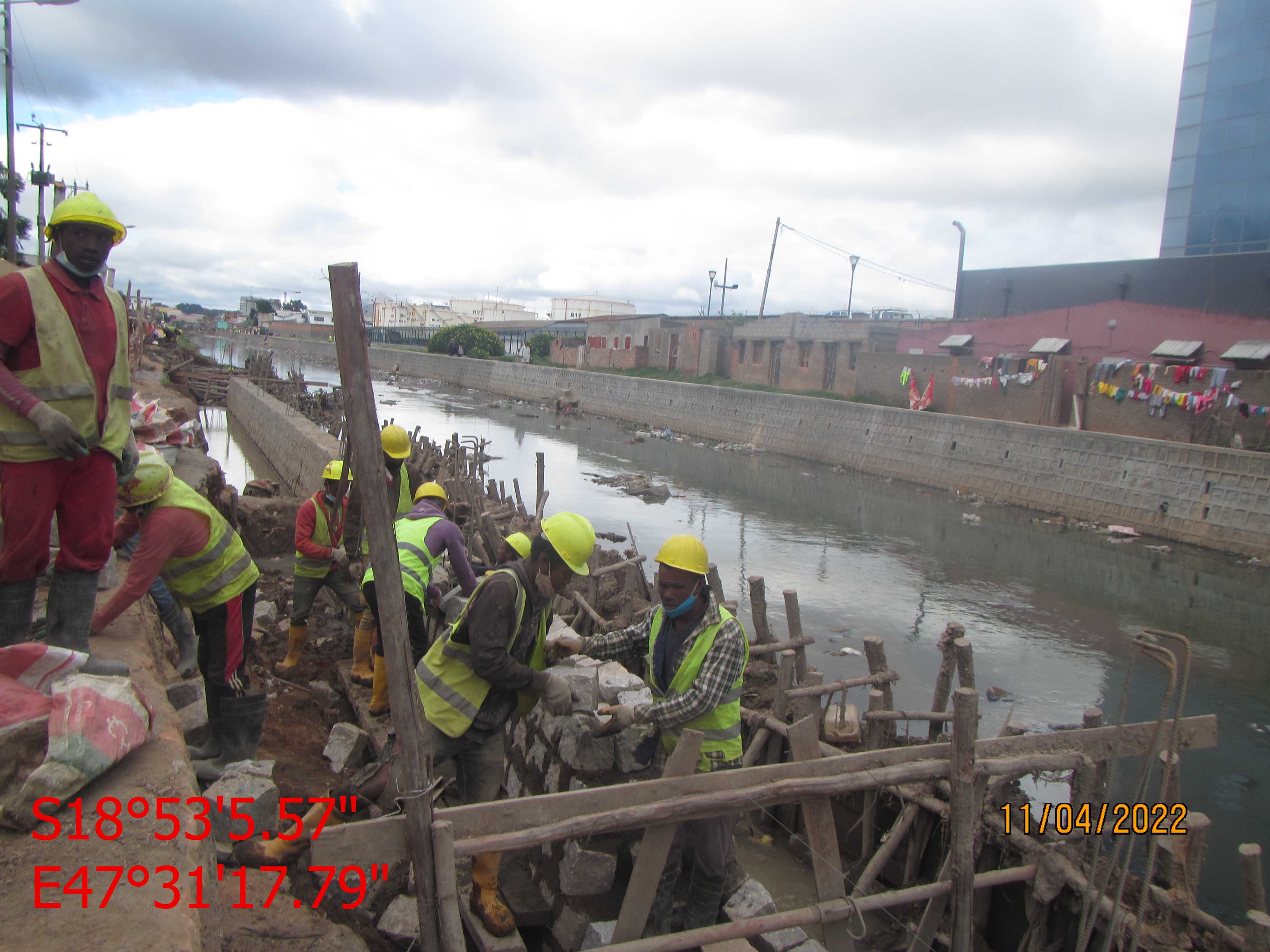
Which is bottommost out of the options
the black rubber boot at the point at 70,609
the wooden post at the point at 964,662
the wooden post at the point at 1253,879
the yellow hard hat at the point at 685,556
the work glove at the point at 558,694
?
the wooden post at the point at 1253,879

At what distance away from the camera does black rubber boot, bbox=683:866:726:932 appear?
339 cm

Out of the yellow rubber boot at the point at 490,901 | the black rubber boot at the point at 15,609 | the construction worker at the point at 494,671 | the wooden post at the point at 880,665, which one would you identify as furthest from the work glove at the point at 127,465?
the wooden post at the point at 880,665

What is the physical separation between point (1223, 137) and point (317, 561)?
3842cm

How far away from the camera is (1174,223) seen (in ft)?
108

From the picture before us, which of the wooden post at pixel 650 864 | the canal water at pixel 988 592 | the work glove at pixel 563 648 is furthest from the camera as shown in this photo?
the canal water at pixel 988 592

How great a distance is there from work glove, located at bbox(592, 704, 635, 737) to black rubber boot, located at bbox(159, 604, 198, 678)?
2.50 metres

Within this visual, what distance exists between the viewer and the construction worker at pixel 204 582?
3.53 m

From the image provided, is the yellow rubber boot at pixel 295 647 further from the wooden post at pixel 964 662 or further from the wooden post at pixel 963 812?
the wooden post at pixel 963 812

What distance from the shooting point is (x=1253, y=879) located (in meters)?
3.48

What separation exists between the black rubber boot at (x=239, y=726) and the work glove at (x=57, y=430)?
1.51 metres

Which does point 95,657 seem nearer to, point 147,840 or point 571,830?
point 147,840

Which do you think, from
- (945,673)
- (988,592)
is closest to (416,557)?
(945,673)

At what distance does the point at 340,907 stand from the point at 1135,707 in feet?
27.5

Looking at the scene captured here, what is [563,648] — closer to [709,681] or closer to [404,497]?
[709,681]
